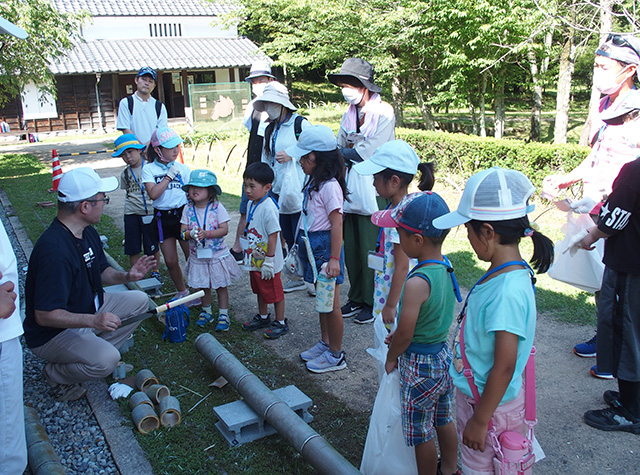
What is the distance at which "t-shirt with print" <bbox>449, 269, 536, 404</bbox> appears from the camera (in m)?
2.18

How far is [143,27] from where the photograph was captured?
27.0 meters

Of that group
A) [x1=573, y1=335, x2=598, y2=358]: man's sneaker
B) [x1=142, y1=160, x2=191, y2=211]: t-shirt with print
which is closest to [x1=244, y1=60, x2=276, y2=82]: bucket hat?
[x1=142, y1=160, x2=191, y2=211]: t-shirt with print

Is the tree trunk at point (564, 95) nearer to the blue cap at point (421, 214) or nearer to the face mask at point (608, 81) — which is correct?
the face mask at point (608, 81)

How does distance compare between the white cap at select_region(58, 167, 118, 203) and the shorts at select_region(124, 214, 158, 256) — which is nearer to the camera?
the white cap at select_region(58, 167, 118, 203)

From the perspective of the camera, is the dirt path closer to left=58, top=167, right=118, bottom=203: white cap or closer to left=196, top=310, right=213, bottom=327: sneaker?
left=196, top=310, right=213, bottom=327: sneaker

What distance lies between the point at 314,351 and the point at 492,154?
7.22 meters

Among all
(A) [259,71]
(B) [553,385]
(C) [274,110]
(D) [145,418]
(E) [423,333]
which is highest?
(A) [259,71]

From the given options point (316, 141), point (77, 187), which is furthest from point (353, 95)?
point (77, 187)

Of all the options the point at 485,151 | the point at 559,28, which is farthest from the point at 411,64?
the point at 485,151

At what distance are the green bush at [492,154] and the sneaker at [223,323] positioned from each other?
265 inches

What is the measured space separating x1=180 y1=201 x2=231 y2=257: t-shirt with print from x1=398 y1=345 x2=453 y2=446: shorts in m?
2.62

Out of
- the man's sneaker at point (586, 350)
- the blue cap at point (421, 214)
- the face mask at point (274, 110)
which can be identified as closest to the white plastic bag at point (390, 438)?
the blue cap at point (421, 214)

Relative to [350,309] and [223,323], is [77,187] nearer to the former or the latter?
[223,323]

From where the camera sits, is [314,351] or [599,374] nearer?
[599,374]
